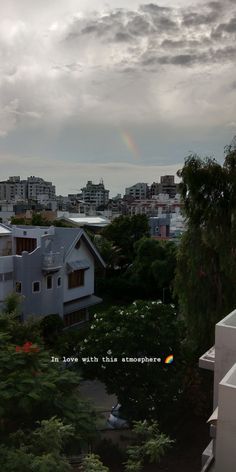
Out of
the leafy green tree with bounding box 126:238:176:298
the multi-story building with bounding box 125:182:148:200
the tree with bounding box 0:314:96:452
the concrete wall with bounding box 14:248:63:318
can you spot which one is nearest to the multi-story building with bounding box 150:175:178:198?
the multi-story building with bounding box 125:182:148:200

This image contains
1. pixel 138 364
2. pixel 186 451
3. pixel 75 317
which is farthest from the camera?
pixel 75 317

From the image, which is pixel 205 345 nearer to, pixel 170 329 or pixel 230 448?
pixel 170 329

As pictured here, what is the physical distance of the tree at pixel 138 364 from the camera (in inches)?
534

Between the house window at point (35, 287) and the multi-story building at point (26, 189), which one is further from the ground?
the multi-story building at point (26, 189)

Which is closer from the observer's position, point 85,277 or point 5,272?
point 5,272

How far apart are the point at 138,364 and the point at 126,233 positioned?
1151 inches

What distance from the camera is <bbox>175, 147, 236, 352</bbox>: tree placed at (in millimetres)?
17000

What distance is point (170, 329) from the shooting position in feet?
47.3

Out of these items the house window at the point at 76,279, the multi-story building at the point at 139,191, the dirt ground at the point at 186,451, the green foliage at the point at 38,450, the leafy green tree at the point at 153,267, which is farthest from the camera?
the multi-story building at the point at 139,191

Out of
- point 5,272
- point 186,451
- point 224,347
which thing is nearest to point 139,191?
point 5,272

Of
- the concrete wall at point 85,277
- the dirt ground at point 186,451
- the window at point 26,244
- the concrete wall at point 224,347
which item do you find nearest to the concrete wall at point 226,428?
the concrete wall at point 224,347

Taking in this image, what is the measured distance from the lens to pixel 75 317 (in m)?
28.3

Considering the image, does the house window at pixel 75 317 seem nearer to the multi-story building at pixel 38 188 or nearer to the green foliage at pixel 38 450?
the green foliage at pixel 38 450

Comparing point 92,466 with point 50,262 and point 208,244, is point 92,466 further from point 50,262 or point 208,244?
point 50,262
